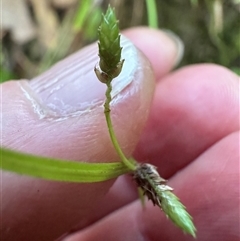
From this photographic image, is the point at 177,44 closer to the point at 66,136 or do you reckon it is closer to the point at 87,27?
the point at 87,27

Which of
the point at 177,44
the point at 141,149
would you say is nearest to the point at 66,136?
the point at 141,149

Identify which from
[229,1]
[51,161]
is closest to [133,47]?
[51,161]

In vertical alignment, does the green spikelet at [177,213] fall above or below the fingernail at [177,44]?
above

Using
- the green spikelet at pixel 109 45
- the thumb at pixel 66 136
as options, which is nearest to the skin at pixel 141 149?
the thumb at pixel 66 136

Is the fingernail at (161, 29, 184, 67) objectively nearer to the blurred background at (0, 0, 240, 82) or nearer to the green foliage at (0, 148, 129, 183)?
the blurred background at (0, 0, 240, 82)

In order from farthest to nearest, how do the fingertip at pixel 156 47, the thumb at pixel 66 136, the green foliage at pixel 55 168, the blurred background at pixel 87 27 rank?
1. the blurred background at pixel 87 27
2. the fingertip at pixel 156 47
3. the thumb at pixel 66 136
4. the green foliage at pixel 55 168

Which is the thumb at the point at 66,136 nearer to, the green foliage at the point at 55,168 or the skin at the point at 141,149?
the skin at the point at 141,149
